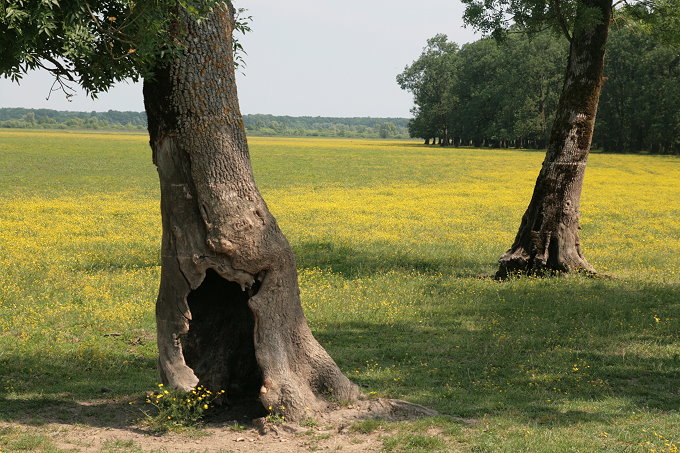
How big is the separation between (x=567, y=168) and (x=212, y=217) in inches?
457

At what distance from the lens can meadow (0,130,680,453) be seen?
843 centimetres

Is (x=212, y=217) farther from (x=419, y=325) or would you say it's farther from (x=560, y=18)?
(x=560, y=18)

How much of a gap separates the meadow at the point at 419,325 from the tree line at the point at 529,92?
69.1 meters

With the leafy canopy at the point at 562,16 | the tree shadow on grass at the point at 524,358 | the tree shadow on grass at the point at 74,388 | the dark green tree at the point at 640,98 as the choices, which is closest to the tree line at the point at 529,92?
the dark green tree at the point at 640,98

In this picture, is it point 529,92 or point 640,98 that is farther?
point 529,92

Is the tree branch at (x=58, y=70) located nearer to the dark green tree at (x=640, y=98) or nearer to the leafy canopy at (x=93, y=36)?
the leafy canopy at (x=93, y=36)

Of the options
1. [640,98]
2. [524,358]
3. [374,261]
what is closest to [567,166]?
[374,261]

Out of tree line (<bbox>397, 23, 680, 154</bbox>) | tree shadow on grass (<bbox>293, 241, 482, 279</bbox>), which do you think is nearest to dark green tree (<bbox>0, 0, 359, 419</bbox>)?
tree shadow on grass (<bbox>293, 241, 482, 279</bbox>)

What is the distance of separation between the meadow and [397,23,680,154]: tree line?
6911cm

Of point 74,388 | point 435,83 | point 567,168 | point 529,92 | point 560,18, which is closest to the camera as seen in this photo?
point 74,388

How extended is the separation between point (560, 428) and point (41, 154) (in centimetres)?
7176

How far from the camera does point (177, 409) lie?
8273 millimetres

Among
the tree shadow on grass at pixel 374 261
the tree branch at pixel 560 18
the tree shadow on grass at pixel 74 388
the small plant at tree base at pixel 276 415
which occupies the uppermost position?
the tree branch at pixel 560 18

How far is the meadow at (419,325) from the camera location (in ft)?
27.7
